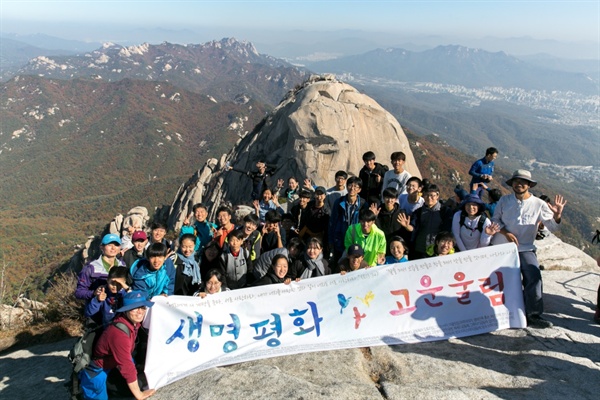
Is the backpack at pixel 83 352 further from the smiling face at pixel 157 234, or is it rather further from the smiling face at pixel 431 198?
the smiling face at pixel 431 198

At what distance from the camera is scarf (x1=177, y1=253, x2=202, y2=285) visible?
7.04 m

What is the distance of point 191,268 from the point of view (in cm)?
712

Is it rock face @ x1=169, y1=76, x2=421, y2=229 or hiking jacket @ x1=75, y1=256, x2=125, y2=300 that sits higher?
rock face @ x1=169, y1=76, x2=421, y2=229

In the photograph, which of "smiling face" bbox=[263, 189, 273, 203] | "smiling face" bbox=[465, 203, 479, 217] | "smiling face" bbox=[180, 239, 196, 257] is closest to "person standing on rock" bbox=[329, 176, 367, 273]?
"smiling face" bbox=[465, 203, 479, 217]

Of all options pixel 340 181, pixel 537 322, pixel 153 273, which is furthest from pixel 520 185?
pixel 153 273

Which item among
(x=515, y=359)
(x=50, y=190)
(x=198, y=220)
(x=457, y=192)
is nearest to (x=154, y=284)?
(x=198, y=220)

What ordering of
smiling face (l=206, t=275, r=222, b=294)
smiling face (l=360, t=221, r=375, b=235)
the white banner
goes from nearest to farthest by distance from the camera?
1. the white banner
2. smiling face (l=206, t=275, r=222, b=294)
3. smiling face (l=360, t=221, r=375, b=235)

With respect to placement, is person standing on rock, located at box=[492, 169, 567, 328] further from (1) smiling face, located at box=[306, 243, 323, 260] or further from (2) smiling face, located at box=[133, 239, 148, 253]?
(2) smiling face, located at box=[133, 239, 148, 253]

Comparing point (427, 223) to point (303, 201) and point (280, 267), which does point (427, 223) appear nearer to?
point (303, 201)

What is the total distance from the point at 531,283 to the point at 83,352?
779 cm

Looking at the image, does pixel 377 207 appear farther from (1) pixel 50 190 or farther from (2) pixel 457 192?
(1) pixel 50 190

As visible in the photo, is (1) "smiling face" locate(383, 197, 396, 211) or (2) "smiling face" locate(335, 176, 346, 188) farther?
(2) "smiling face" locate(335, 176, 346, 188)

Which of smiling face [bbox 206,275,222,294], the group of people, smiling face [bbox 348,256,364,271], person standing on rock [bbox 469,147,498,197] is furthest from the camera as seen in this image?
person standing on rock [bbox 469,147,498,197]

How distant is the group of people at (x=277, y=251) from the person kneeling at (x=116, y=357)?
14 mm
